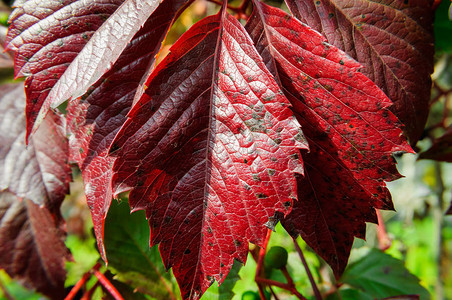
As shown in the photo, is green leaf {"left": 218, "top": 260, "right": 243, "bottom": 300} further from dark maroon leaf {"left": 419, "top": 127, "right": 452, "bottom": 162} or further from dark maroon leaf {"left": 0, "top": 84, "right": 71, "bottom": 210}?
dark maroon leaf {"left": 419, "top": 127, "right": 452, "bottom": 162}

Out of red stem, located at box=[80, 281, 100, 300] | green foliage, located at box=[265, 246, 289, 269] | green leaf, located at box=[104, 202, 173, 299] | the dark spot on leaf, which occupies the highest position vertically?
the dark spot on leaf

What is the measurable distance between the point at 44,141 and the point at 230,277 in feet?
1.74

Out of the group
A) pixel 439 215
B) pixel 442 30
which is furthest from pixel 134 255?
pixel 439 215

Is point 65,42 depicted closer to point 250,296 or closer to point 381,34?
point 381,34

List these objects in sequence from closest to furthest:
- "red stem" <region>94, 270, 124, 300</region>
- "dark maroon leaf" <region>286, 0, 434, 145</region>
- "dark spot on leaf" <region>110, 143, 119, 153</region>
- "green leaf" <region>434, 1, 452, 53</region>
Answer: "dark spot on leaf" <region>110, 143, 119, 153</region>
"dark maroon leaf" <region>286, 0, 434, 145</region>
"red stem" <region>94, 270, 124, 300</region>
"green leaf" <region>434, 1, 452, 53</region>

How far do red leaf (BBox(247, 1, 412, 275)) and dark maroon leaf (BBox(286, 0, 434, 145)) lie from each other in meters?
0.09

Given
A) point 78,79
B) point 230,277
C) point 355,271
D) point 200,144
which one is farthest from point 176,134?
point 355,271

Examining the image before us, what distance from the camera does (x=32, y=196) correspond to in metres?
0.77

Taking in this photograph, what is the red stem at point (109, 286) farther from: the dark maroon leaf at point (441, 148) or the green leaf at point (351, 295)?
the dark maroon leaf at point (441, 148)

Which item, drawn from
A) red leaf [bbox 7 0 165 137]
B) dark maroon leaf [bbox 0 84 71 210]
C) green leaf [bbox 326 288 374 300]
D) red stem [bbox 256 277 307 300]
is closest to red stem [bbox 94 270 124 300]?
dark maroon leaf [bbox 0 84 71 210]

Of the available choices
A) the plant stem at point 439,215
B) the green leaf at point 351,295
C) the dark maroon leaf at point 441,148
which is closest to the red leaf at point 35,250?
the green leaf at point 351,295

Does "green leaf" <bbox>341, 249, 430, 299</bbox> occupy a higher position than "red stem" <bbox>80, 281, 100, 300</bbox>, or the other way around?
"green leaf" <bbox>341, 249, 430, 299</bbox>

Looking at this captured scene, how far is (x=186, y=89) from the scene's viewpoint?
55cm

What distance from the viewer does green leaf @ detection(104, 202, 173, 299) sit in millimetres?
828
